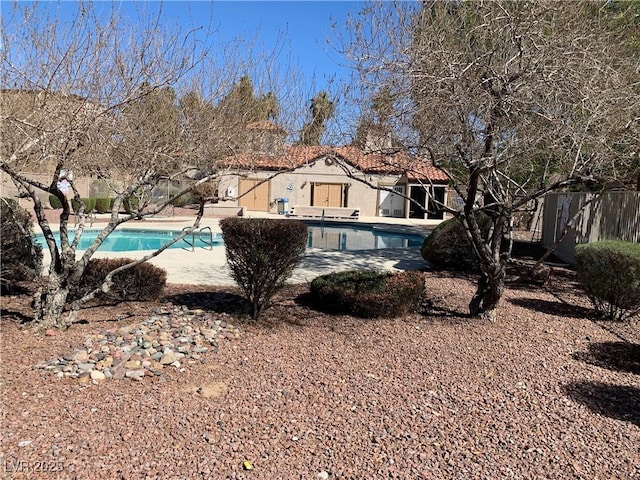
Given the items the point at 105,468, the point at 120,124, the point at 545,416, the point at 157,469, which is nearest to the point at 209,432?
the point at 157,469

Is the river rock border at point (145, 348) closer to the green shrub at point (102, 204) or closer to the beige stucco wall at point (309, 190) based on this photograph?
the green shrub at point (102, 204)

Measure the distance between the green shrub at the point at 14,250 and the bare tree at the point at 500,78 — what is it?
535cm

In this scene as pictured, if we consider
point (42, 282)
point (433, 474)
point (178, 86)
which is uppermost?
point (178, 86)

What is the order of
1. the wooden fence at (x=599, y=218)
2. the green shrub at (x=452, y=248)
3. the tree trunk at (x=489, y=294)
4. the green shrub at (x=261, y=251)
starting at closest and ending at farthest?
the green shrub at (x=261, y=251) → the tree trunk at (x=489, y=294) → the green shrub at (x=452, y=248) → the wooden fence at (x=599, y=218)

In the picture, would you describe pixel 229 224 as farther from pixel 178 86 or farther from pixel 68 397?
pixel 68 397

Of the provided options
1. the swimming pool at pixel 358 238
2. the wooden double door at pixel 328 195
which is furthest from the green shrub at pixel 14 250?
the wooden double door at pixel 328 195

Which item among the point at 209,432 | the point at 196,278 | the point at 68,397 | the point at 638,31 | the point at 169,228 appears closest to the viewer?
the point at 209,432

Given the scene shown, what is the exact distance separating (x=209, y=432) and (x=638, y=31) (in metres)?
9.01

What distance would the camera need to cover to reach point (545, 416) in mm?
3824

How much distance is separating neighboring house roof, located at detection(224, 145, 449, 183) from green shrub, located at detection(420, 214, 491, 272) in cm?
318

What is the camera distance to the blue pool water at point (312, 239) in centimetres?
1691

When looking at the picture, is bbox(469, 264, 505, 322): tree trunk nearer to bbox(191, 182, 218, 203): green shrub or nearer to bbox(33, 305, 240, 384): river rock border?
bbox(33, 305, 240, 384): river rock border

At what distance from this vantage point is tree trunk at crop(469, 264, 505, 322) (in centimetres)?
619

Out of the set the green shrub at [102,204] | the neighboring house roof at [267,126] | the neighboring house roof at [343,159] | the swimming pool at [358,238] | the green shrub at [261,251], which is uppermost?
the neighboring house roof at [267,126]
